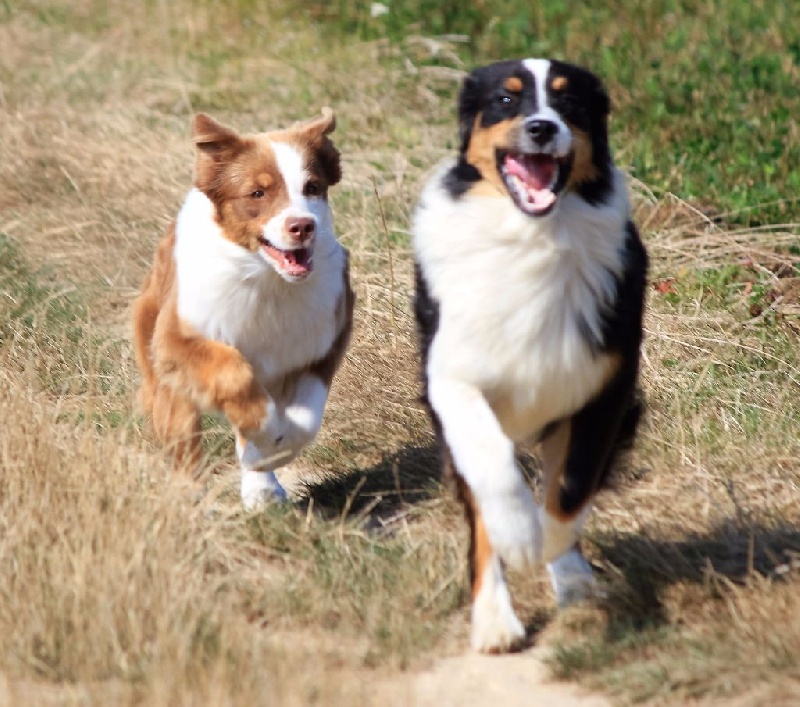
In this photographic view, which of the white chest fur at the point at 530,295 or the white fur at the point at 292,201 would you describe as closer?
the white chest fur at the point at 530,295

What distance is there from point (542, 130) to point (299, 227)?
4.08 feet

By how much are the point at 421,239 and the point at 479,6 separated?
7204mm

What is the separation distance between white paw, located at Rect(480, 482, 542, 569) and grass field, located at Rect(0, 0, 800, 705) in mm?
325

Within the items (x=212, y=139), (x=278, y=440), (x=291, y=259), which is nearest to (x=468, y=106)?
(x=291, y=259)

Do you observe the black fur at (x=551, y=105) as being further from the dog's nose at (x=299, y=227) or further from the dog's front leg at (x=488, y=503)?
the dog's nose at (x=299, y=227)

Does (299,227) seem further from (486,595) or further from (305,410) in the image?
(486,595)

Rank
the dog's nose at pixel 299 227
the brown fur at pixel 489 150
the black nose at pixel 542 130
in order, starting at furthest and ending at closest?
the dog's nose at pixel 299 227 < the brown fur at pixel 489 150 < the black nose at pixel 542 130

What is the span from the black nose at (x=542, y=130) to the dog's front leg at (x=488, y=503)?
770 mm

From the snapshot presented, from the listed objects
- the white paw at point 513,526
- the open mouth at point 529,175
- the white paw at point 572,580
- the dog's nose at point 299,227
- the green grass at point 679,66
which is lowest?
the green grass at point 679,66

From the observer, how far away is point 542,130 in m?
3.90

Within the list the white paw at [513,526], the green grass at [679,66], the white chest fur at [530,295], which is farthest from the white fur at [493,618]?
the green grass at [679,66]

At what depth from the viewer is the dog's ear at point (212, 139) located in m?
5.06

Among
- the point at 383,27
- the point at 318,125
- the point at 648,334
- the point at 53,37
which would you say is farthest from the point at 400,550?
the point at 53,37

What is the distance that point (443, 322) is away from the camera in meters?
4.19
